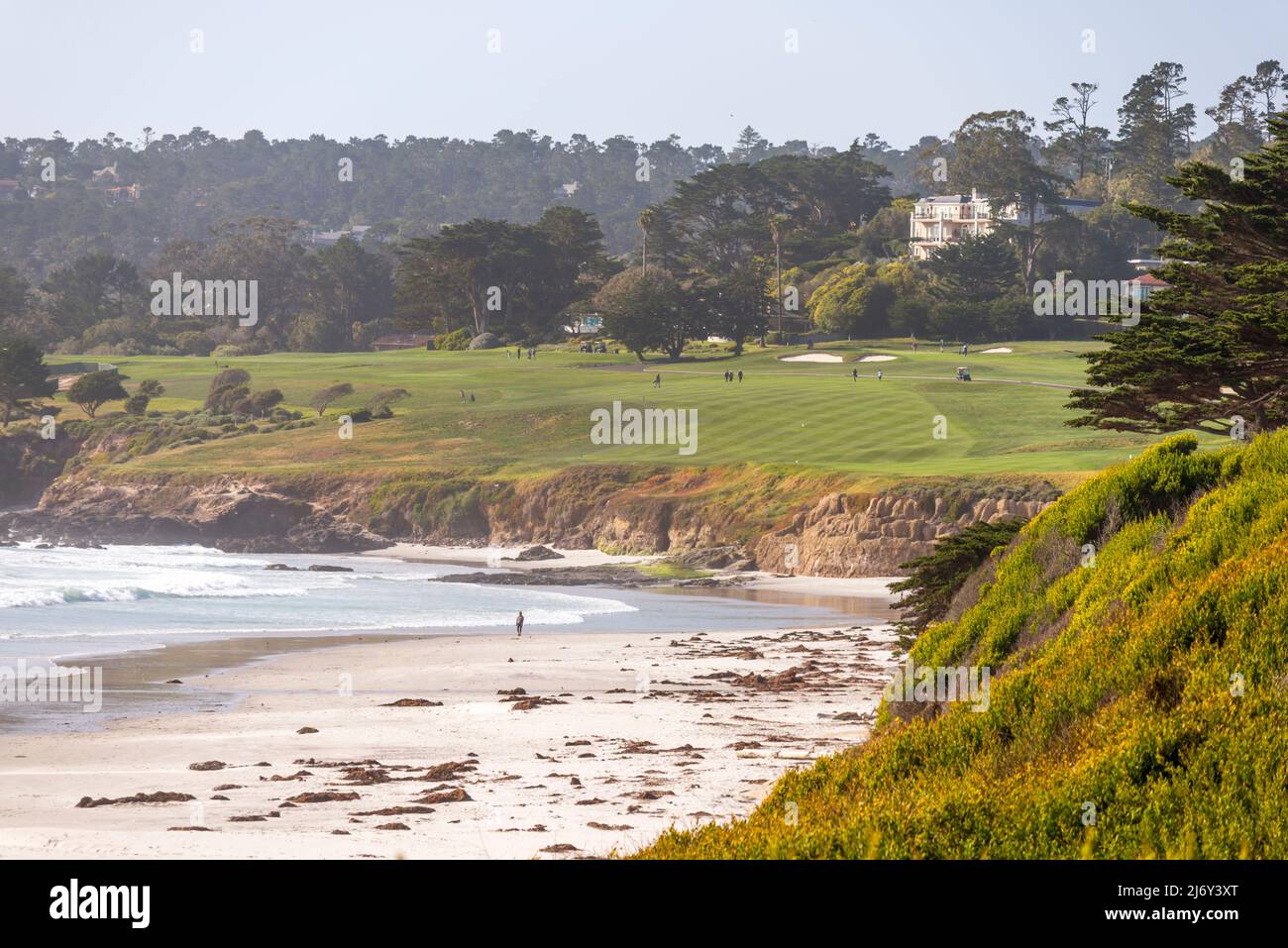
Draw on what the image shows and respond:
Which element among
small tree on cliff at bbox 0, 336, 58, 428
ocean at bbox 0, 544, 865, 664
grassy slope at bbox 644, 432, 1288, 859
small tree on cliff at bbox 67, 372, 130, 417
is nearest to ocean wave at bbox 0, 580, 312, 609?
ocean at bbox 0, 544, 865, 664

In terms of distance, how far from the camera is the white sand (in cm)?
1584

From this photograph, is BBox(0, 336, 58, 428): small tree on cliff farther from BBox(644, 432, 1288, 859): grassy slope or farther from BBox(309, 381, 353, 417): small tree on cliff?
BBox(644, 432, 1288, 859): grassy slope

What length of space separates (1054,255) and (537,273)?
44.7m

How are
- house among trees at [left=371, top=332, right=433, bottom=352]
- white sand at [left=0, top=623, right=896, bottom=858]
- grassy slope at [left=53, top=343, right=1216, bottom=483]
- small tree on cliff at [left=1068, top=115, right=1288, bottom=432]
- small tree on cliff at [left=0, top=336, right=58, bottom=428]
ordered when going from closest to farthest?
white sand at [left=0, top=623, right=896, bottom=858] < small tree on cliff at [left=1068, top=115, right=1288, bottom=432] < grassy slope at [left=53, top=343, right=1216, bottom=483] < small tree on cliff at [left=0, top=336, right=58, bottom=428] < house among trees at [left=371, top=332, right=433, bottom=352]

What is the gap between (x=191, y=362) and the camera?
428 feet

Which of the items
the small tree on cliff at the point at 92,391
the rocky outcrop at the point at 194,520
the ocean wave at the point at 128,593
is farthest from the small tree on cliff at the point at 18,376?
the ocean wave at the point at 128,593

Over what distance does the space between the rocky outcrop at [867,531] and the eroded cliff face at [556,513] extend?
46 millimetres

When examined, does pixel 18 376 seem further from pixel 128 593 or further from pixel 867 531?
pixel 867 531

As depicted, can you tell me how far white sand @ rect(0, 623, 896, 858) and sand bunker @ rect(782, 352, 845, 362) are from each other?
2896 inches

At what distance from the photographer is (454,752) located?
21562 mm

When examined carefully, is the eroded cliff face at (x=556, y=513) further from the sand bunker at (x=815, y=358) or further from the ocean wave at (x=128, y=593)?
the sand bunker at (x=815, y=358)

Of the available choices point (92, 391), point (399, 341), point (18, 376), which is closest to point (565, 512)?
point (92, 391)

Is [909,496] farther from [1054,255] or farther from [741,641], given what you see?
[1054,255]
